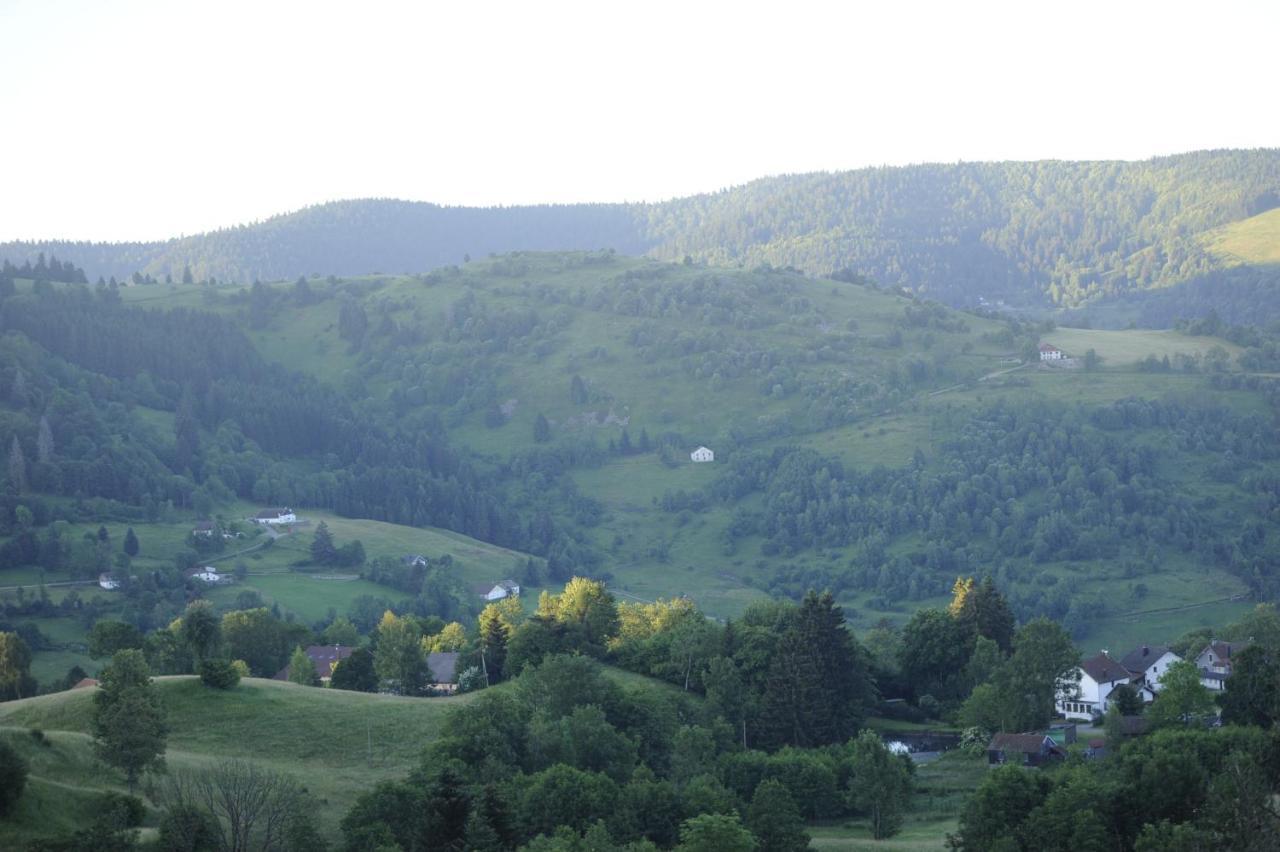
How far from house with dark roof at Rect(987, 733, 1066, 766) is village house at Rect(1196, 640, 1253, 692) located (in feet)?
65.5

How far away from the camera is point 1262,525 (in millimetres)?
154000

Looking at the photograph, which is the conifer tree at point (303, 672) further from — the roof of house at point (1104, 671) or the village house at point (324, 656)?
the roof of house at point (1104, 671)

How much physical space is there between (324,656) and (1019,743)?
50590mm

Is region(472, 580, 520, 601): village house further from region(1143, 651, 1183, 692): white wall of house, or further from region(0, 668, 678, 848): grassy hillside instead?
region(0, 668, 678, 848): grassy hillside

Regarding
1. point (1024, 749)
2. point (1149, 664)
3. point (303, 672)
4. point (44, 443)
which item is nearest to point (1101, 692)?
point (1149, 664)

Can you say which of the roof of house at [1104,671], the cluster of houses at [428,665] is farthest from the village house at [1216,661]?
the cluster of houses at [428,665]

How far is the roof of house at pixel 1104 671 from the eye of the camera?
83.1m

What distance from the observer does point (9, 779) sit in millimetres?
45938

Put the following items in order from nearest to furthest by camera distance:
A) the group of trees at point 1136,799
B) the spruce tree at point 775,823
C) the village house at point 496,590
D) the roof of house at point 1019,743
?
1. the group of trees at point 1136,799
2. the spruce tree at point 775,823
3. the roof of house at point 1019,743
4. the village house at point 496,590

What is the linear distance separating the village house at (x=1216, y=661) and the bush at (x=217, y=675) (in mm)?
54041

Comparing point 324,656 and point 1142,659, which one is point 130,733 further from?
point 1142,659

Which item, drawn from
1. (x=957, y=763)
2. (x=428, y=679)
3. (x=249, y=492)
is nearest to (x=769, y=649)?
(x=957, y=763)

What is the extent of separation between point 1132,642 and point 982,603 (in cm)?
4916

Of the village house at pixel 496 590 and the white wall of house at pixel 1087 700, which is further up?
the white wall of house at pixel 1087 700
